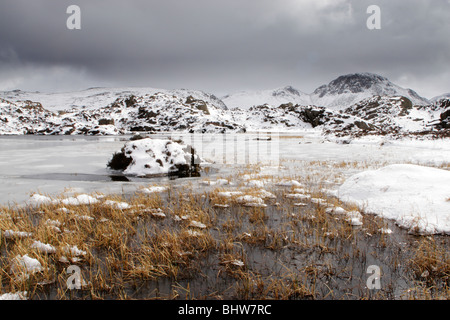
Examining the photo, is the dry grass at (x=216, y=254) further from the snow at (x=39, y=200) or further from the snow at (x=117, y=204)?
the snow at (x=39, y=200)

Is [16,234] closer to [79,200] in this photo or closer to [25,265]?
[25,265]

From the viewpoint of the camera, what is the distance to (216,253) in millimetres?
3949

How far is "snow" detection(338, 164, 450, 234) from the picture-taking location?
191 inches

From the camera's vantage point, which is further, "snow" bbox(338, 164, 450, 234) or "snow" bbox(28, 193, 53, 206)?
"snow" bbox(28, 193, 53, 206)

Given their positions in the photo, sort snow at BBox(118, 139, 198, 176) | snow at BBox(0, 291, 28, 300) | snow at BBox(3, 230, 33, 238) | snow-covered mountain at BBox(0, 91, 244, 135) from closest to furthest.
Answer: snow at BBox(0, 291, 28, 300), snow at BBox(3, 230, 33, 238), snow at BBox(118, 139, 198, 176), snow-covered mountain at BBox(0, 91, 244, 135)

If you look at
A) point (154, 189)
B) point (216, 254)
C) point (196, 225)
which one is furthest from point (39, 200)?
point (216, 254)

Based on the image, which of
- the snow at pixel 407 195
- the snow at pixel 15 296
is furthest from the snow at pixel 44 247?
the snow at pixel 407 195

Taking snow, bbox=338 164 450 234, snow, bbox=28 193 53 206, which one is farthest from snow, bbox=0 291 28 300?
snow, bbox=338 164 450 234

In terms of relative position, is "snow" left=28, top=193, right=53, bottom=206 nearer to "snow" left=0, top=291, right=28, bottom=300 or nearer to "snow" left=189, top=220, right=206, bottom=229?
"snow" left=0, top=291, right=28, bottom=300

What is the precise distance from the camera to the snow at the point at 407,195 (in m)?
4.86

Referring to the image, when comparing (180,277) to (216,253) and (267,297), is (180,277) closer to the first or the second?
(216,253)

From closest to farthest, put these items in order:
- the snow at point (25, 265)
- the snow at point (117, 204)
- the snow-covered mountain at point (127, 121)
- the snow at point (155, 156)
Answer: the snow at point (25, 265) < the snow at point (117, 204) < the snow at point (155, 156) < the snow-covered mountain at point (127, 121)
